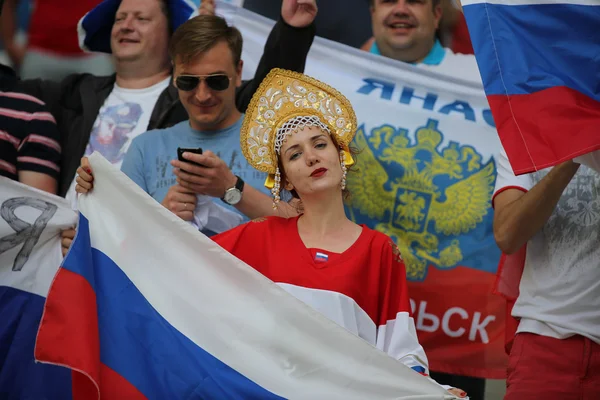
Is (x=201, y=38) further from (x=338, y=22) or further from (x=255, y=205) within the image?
(x=338, y=22)

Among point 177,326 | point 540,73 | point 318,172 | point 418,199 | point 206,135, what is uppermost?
point 540,73

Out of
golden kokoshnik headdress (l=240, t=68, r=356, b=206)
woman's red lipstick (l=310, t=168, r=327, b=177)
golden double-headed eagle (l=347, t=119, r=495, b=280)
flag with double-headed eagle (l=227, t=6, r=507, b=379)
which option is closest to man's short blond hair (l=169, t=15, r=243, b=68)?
golden kokoshnik headdress (l=240, t=68, r=356, b=206)

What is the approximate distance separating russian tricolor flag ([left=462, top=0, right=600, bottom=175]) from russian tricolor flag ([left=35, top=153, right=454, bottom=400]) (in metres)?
0.82

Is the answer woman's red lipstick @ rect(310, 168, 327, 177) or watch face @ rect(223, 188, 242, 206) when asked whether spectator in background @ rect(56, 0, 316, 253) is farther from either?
woman's red lipstick @ rect(310, 168, 327, 177)

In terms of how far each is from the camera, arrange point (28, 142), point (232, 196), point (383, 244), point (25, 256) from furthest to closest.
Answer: point (28, 142) < point (25, 256) < point (232, 196) < point (383, 244)

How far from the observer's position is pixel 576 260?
12.0 ft

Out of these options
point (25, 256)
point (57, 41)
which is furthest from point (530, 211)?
point (57, 41)

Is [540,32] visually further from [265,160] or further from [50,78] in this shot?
[50,78]

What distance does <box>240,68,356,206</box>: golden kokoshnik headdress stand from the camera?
3637mm

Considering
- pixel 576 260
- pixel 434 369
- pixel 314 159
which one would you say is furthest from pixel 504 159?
pixel 434 369

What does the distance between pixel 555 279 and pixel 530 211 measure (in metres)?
0.26

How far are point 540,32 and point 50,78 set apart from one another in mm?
2349

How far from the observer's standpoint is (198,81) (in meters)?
4.15

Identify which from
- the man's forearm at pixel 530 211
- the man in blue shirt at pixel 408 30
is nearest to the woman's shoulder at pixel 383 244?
the man's forearm at pixel 530 211
